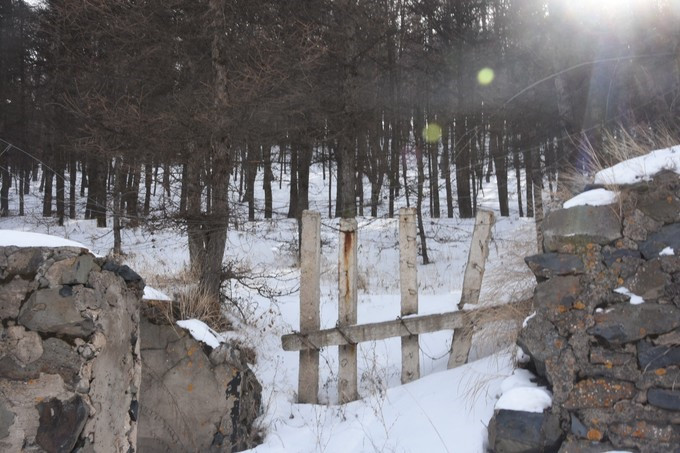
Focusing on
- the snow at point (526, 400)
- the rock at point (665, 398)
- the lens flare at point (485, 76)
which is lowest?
the snow at point (526, 400)

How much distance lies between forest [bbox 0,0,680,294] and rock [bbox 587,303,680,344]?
1.95 m

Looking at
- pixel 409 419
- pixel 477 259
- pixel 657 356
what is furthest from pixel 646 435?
pixel 477 259

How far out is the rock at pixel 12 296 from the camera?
126 inches

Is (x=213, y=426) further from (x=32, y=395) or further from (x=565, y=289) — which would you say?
(x=565, y=289)

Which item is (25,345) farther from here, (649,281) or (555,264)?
(649,281)

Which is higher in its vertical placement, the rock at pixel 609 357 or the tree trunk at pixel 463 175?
the tree trunk at pixel 463 175

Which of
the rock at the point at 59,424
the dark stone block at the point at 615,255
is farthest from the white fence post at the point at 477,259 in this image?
the rock at the point at 59,424

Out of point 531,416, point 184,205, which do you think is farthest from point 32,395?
point 184,205

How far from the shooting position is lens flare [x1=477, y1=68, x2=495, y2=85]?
17391 millimetres

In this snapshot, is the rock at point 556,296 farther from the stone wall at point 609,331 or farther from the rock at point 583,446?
the rock at point 583,446

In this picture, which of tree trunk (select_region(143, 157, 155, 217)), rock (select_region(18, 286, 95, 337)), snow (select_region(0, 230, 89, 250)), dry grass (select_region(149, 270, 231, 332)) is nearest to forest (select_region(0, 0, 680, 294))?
tree trunk (select_region(143, 157, 155, 217))

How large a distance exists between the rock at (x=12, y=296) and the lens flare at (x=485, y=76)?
16354mm

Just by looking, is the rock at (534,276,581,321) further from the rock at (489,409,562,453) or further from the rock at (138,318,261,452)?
the rock at (138,318,261,452)

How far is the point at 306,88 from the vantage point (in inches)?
314
